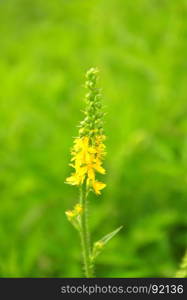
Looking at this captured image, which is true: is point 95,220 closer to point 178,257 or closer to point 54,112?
point 178,257

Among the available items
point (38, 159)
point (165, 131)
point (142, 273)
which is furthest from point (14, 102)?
point (142, 273)

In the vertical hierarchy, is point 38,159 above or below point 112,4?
below

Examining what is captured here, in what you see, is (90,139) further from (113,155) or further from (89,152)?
(113,155)

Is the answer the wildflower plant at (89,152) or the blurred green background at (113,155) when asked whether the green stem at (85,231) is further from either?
the blurred green background at (113,155)

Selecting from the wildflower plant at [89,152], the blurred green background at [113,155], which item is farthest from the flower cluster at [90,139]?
the blurred green background at [113,155]

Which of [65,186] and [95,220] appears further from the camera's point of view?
[65,186]

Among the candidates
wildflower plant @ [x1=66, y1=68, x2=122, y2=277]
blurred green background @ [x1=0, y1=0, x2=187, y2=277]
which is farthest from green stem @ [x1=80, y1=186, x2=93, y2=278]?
blurred green background @ [x1=0, y1=0, x2=187, y2=277]

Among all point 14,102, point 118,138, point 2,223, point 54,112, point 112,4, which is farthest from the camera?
point 112,4

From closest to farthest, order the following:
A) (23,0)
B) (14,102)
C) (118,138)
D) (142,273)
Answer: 1. (142,273)
2. (118,138)
3. (14,102)
4. (23,0)
